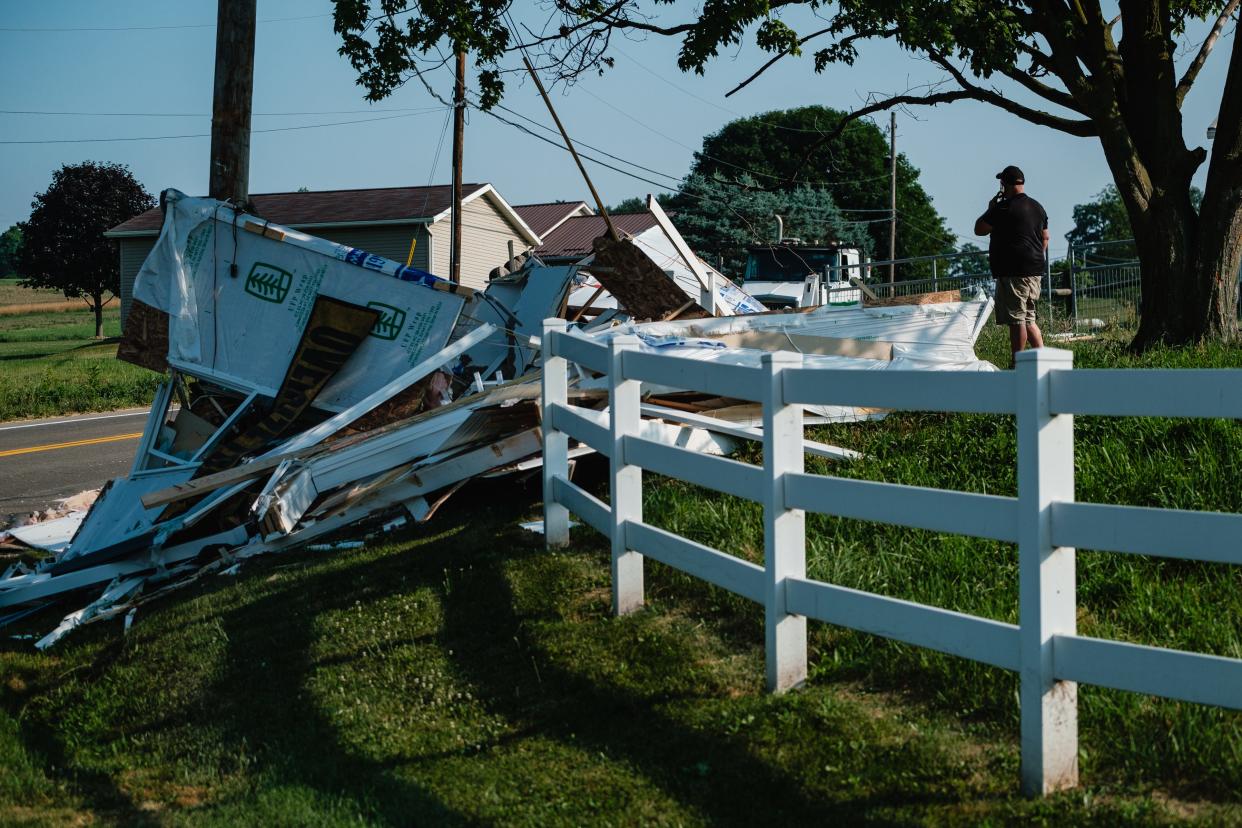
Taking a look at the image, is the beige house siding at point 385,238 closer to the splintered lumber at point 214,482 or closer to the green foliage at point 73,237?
the green foliage at point 73,237

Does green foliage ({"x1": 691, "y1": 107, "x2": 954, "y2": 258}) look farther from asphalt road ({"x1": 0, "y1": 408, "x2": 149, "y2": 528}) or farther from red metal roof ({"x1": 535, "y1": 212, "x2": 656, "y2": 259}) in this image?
asphalt road ({"x1": 0, "y1": 408, "x2": 149, "y2": 528})

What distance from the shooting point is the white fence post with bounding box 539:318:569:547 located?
6891 millimetres

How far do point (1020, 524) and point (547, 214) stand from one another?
58.2 metres

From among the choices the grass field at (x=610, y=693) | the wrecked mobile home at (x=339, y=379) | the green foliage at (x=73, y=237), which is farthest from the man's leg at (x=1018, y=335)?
the green foliage at (x=73, y=237)

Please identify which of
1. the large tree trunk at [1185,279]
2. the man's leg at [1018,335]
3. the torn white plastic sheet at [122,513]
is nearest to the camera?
the torn white plastic sheet at [122,513]

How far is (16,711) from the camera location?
6215 mm

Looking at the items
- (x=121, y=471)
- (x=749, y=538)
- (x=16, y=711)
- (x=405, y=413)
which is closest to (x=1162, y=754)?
(x=749, y=538)

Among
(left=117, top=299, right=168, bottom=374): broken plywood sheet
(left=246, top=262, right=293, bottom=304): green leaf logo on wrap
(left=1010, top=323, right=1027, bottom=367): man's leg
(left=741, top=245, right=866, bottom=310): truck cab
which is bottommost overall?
(left=1010, top=323, right=1027, bottom=367): man's leg

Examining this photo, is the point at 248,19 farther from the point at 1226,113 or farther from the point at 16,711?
the point at 1226,113

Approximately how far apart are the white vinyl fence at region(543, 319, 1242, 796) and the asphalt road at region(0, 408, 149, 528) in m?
9.25

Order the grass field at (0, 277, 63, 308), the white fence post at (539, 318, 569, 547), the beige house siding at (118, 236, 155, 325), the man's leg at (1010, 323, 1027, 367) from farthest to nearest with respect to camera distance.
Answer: the grass field at (0, 277, 63, 308)
the beige house siding at (118, 236, 155, 325)
the man's leg at (1010, 323, 1027, 367)
the white fence post at (539, 318, 569, 547)

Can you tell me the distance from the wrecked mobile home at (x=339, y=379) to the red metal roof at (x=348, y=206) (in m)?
32.3

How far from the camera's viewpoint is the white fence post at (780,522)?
175 inches

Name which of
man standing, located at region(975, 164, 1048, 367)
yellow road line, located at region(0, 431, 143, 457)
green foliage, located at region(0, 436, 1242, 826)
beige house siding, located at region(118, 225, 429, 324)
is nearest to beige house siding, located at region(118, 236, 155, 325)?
beige house siding, located at region(118, 225, 429, 324)
